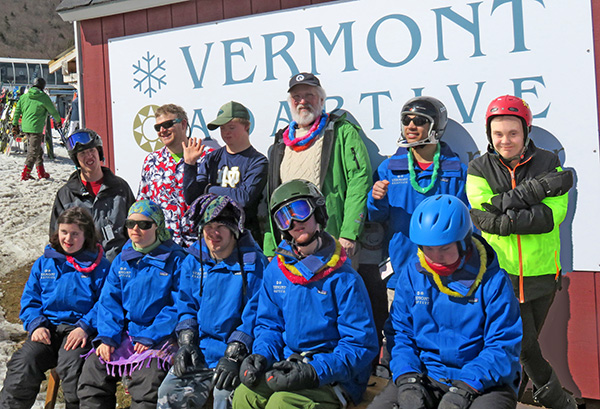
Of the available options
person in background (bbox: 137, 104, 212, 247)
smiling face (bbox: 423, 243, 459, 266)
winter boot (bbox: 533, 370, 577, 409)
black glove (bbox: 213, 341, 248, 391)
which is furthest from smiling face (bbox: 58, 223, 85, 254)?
Result: winter boot (bbox: 533, 370, 577, 409)

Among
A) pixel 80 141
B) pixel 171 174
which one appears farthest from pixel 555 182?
pixel 80 141

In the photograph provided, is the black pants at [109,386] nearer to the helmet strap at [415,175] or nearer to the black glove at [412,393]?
the black glove at [412,393]

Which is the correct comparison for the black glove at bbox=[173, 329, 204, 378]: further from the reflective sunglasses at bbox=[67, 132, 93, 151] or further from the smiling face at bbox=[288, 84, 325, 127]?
the reflective sunglasses at bbox=[67, 132, 93, 151]

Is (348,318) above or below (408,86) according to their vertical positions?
below

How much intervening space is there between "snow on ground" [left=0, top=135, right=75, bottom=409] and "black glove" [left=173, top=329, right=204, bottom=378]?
308 cm

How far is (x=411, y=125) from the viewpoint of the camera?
3689 millimetres

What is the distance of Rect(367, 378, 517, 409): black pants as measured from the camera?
2.55 metres

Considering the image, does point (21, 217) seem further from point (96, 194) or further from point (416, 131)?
point (416, 131)

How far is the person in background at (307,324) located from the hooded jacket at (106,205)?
5.85ft

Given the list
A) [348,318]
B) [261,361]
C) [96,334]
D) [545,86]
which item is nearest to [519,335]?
[348,318]

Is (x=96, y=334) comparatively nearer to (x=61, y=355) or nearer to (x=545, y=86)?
(x=61, y=355)

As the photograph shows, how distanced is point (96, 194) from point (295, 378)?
2.53 meters

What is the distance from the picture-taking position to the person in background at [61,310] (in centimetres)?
371

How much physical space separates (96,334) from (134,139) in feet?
7.21
